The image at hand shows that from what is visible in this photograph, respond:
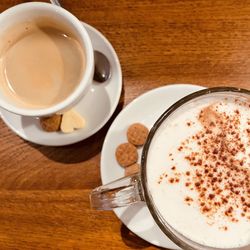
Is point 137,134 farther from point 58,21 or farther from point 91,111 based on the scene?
point 58,21

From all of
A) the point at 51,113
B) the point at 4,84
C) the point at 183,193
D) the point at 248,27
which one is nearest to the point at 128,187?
the point at 183,193

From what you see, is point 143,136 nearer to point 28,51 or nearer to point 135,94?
point 135,94

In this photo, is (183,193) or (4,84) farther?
(4,84)

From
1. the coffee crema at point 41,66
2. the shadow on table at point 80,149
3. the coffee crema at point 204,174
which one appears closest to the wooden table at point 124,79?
the shadow on table at point 80,149

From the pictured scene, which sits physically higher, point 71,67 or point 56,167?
point 71,67

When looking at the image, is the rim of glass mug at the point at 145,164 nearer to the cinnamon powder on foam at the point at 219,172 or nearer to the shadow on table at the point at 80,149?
the cinnamon powder on foam at the point at 219,172

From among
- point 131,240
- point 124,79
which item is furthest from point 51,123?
point 131,240
